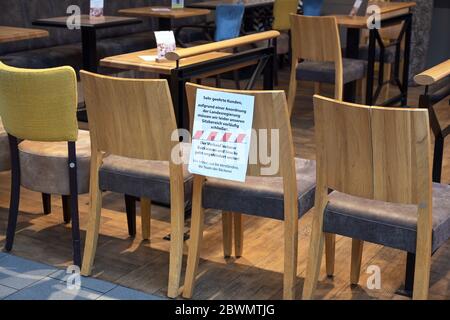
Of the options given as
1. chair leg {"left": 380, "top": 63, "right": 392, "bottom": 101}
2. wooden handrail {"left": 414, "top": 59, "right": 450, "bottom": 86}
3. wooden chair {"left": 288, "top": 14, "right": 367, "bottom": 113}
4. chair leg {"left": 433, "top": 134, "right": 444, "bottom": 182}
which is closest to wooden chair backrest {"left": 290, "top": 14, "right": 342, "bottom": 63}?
wooden chair {"left": 288, "top": 14, "right": 367, "bottom": 113}

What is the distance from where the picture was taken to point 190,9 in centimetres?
655

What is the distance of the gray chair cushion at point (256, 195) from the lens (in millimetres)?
2836

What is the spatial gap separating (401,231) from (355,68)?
306cm

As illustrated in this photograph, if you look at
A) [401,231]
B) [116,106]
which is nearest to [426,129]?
[401,231]

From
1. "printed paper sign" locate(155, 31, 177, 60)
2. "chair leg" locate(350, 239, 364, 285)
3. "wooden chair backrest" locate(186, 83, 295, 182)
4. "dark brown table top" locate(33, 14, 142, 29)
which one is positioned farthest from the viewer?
"dark brown table top" locate(33, 14, 142, 29)

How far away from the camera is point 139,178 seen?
309 cm

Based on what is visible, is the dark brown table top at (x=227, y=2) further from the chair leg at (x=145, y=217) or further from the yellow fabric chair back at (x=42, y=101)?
the yellow fabric chair back at (x=42, y=101)

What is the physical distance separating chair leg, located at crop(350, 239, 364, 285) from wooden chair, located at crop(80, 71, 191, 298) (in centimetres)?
68

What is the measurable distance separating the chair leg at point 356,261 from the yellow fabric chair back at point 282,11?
413 centimetres

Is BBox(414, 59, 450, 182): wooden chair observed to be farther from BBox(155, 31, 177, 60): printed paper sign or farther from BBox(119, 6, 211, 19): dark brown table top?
BBox(119, 6, 211, 19): dark brown table top

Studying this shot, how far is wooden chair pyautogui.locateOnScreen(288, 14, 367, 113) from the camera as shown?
5.08 metres

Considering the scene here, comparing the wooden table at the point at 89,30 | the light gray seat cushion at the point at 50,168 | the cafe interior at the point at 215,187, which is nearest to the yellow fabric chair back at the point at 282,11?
the wooden table at the point at 89,30

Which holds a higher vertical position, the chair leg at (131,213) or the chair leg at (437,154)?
the chair leg at (437,154)
